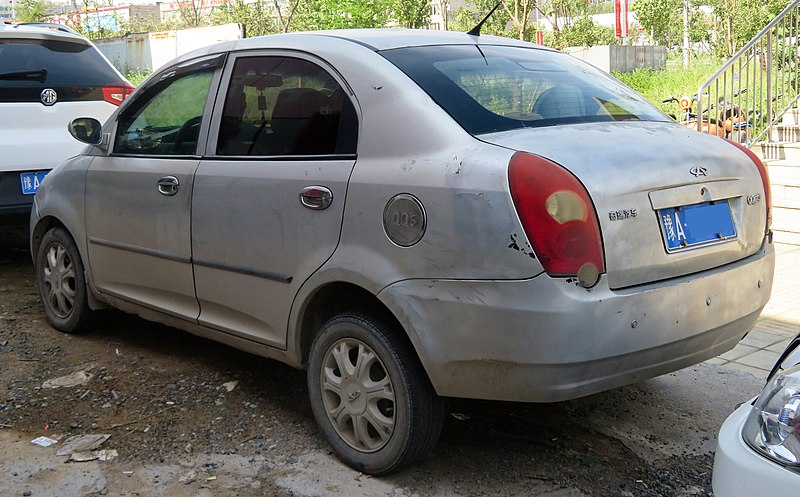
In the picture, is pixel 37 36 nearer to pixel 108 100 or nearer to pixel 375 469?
pixel 108 100

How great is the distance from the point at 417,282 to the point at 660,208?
2.76ft

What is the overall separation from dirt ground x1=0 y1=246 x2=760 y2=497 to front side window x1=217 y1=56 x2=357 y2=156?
3.87 ft

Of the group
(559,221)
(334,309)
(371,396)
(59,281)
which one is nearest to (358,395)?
(371,396)

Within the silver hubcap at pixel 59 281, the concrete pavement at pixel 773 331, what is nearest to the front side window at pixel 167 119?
the silver hubcap at pixel 59 281

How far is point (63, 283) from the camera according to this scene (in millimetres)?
5168

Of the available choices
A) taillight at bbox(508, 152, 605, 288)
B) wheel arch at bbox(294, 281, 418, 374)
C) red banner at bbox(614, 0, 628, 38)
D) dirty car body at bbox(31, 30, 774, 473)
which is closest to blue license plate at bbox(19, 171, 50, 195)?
dirty car body at bbox(31, 30, 774, 473)

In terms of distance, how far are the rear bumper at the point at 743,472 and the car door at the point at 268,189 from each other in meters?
1.60

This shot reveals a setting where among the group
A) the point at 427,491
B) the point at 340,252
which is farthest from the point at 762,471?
the point at 340,252

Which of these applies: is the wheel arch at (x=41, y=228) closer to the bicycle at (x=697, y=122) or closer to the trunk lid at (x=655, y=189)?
the trunk lid at (x=655, y=189)

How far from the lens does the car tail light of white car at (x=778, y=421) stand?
6.60ft

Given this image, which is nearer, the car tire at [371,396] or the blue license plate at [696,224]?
the blue license plate at [696,224]

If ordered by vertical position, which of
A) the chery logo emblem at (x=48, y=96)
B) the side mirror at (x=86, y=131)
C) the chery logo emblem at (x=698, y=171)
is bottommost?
the chery logo emblem at (x=698, y=171)

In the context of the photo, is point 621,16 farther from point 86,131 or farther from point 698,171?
point 698,171

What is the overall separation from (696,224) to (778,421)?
1.17 m
